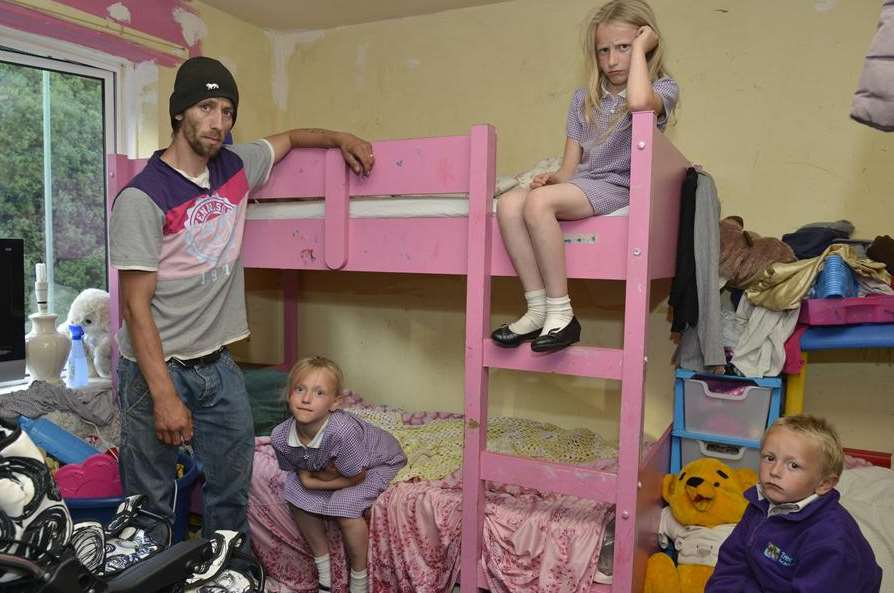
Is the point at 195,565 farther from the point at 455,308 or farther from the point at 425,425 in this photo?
the point at 455,308

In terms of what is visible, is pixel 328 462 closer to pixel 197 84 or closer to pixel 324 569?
pixel 324 569

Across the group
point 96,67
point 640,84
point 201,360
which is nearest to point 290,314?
point 96,67

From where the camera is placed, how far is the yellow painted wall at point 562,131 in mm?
2590

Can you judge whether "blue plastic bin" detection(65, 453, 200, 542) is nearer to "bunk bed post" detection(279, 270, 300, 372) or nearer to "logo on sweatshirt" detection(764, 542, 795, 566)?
"bunk bed post" detection(279, 270, 300, 372)

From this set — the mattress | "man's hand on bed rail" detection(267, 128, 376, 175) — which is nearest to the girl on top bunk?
the mattress

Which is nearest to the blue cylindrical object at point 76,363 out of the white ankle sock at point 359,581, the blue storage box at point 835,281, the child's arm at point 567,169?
the white ankle sock at point 359,581

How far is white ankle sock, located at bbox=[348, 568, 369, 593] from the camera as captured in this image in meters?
2.13

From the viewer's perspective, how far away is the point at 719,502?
2.13 metres

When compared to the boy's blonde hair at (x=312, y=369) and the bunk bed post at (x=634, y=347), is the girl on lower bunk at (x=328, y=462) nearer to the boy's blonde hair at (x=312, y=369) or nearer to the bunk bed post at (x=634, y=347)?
the boy's blonde hair at (x=312, y=369)

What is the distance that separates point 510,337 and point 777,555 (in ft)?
2.59

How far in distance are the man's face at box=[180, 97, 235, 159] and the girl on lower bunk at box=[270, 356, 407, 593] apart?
Answer: 68cm

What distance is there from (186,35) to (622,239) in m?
2.37

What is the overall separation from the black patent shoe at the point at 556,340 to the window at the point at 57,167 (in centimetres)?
222

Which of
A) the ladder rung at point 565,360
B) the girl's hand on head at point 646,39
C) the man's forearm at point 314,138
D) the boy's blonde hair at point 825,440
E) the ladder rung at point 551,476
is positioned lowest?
the ladder rung at point 551,476
